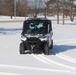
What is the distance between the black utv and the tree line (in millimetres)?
36826

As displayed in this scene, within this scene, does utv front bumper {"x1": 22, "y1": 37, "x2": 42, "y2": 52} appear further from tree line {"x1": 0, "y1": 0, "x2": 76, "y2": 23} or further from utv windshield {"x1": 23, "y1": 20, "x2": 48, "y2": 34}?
tree line {"x1": 0, "y1": 0, "x2": 76, "y2": 23}

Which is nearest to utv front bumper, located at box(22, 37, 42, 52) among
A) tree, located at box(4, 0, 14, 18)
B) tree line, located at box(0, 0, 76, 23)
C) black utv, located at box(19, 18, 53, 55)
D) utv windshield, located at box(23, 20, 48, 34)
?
black utv, located at box(19, 18, 53, 55)

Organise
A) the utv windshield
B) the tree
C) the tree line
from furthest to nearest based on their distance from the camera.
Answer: the tree
the tree line
the utv windshield

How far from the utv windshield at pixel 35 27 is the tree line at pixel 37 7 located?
3677cm

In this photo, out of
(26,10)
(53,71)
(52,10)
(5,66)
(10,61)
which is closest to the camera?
(53,71)

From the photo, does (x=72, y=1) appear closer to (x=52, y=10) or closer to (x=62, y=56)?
(x=52, y=10)

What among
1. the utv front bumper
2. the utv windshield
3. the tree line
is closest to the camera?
the utv front bumper

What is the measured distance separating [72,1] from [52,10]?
213 inches

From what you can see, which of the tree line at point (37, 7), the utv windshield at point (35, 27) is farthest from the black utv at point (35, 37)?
the tree line at point (37, 7)

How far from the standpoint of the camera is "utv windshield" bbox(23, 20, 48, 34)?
15344mm

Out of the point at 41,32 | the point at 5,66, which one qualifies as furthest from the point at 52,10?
the point at 5,66

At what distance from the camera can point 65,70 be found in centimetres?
1070

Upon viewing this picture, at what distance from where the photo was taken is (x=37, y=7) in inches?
3073

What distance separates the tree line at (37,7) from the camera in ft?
175
